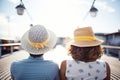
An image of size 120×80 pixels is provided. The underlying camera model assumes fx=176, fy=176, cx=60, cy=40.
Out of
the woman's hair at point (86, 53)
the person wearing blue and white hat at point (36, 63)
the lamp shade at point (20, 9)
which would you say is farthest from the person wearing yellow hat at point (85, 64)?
the lamp shade at point (20, 9)

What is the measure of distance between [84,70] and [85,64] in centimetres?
8

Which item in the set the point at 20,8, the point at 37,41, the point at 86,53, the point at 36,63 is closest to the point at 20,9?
the point at 20,8

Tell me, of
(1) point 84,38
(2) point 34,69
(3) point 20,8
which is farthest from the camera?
(3) point 20,8

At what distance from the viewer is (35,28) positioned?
2359 millimetres

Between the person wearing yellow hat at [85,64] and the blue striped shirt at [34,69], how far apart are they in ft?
0.55

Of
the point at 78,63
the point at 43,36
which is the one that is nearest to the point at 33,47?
the point at 43,36

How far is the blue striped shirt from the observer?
2139mm

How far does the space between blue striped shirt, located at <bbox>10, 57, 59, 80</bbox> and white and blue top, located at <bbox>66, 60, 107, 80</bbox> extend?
0.19m

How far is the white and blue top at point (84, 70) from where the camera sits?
7.04ft

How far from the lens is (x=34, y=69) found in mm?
2145

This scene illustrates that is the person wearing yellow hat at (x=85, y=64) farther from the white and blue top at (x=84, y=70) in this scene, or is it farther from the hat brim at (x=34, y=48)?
the hat brim at (x=34, y=48)

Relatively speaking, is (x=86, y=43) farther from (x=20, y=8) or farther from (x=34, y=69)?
(x=20, y=8)

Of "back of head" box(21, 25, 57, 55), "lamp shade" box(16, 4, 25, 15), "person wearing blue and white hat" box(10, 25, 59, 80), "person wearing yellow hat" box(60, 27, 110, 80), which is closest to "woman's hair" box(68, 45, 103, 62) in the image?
"person wearing yellow hat" box(60, 27, 110, 80)

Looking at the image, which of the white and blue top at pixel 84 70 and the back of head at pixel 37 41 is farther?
the back of head at pixel 37 41
